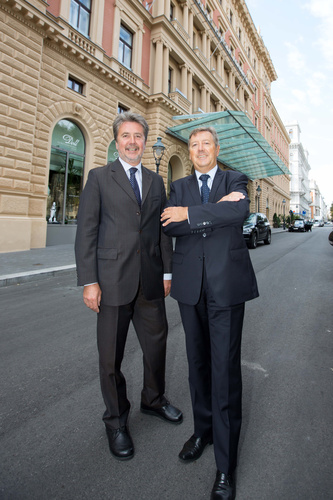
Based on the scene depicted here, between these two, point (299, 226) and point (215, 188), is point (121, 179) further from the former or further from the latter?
point (299, 226)

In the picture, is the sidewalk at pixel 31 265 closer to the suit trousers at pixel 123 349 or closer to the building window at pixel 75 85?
the suit trousers at pixel 123 349

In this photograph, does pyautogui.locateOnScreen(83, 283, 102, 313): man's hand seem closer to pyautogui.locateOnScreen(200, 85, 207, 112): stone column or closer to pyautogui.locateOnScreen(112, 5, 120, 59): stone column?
pyautogui.locateOnScreen(112, 5, 120, 59): stone column

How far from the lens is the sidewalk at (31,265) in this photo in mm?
6340

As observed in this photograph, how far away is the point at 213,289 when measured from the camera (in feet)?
5.51

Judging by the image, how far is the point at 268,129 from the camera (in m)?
43.9

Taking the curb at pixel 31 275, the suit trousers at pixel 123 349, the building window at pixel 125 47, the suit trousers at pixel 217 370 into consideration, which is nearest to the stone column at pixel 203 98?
the building window at pixel 125 47

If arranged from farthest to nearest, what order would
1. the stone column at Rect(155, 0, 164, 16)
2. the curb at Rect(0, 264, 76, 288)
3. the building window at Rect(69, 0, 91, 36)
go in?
the stone column at Rect(155, 0, 164, 16) → the building window at Rect(69, 0, 91, 36) → the curb at Rect(0, 264, 76, 288)

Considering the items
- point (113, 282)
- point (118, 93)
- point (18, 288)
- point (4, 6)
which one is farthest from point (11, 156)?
point (113, 282)

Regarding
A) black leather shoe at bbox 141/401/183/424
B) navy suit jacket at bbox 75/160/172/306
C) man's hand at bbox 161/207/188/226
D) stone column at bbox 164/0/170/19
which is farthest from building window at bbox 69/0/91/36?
black leather shoe at bbox 141/401/183/424

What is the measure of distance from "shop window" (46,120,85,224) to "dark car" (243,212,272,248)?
805 centimetres

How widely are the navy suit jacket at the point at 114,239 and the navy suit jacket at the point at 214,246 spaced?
0.78 feet

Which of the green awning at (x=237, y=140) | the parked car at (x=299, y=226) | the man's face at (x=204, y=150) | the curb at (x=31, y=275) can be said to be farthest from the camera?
the parked car at (x=299, y=226)

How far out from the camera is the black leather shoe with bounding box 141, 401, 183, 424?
2.10 m

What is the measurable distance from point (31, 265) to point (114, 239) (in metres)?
6.42
